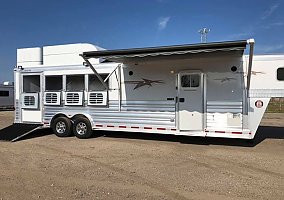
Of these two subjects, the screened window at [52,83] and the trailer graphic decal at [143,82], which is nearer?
the trailer graphic decal at [143,82]

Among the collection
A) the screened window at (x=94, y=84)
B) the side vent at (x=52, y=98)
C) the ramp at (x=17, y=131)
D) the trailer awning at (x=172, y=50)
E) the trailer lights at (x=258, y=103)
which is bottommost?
the ramp at (x=17, y=131)

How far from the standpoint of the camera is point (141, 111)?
390 inches

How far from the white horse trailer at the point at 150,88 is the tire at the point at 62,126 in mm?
33

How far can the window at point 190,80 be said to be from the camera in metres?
9.26

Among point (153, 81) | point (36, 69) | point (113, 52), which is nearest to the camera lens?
point (113, 52)

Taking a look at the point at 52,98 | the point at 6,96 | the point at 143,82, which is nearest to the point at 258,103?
the point at 143,82

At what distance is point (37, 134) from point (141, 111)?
439 centimetres

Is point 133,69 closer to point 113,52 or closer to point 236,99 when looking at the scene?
point 113,52

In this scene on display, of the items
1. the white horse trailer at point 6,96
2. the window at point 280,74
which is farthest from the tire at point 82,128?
the white horse trailer at point 6,96

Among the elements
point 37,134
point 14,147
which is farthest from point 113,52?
point 37,134

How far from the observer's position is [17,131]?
35.9 feet

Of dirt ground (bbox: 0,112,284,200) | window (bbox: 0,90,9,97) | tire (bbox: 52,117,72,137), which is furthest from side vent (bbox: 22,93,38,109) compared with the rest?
window (bbox: 0,90,9,97)

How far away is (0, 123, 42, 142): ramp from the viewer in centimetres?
1038

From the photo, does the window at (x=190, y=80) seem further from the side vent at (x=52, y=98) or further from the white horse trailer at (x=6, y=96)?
the white horse trailer at (x=6, y=96)
